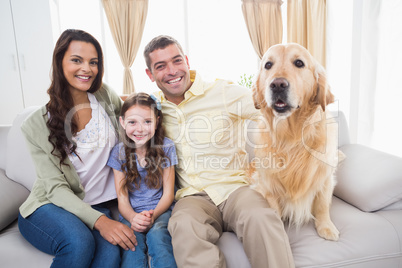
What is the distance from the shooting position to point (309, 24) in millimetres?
4656

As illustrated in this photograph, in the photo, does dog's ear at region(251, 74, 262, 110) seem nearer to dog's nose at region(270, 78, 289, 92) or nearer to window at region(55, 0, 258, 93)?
dog's nose at region(270, 78, 289, 92)

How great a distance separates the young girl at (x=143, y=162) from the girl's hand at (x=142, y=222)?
70mm

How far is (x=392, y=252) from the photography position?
4.01 feet

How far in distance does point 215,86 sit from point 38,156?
3.53 feet

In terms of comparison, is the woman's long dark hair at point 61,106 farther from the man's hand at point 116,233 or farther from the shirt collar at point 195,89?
the shirt collar at point 195,89

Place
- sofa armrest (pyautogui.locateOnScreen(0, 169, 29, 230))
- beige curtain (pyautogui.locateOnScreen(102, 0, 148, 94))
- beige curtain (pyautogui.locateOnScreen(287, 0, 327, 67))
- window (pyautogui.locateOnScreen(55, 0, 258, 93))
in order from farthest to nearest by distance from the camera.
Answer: window (pyautogui.locateOnScreen(55, 0, 258, 93)) → beige curtain (pyautogui.locateOnScreen(102, 0, 148, 94)) → beige curtain (pyautogui.locateOnScreen(287, 0, 327, 67)) → sofa armrest (pyautogui.locateOnScreen(0, 169, 29, 230))

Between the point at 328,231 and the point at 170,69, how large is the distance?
1187mm

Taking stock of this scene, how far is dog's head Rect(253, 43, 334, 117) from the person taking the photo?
3.79ft

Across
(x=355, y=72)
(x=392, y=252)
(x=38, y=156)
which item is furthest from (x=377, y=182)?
(x=355, y=72)

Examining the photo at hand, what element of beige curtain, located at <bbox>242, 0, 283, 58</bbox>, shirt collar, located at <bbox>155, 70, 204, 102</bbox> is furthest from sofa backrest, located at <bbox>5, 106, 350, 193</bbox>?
beige curtain, located at <bbox>242, 0, 283, 58</bbox>

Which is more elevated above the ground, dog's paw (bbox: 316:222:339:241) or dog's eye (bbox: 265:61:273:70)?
dog's eye (bbox: 265:61:273:70)

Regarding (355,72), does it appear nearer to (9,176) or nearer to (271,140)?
(271,140)

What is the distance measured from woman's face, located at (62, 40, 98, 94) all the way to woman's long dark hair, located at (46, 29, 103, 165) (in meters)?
0.03

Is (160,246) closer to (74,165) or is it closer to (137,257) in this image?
(137,257)
